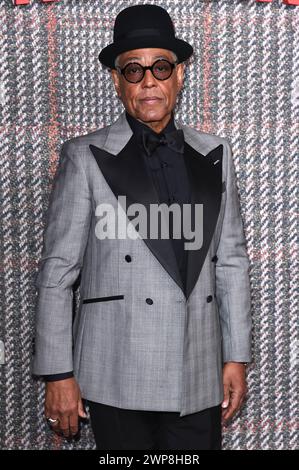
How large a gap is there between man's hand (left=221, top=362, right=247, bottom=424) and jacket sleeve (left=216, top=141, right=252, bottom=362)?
3 cm

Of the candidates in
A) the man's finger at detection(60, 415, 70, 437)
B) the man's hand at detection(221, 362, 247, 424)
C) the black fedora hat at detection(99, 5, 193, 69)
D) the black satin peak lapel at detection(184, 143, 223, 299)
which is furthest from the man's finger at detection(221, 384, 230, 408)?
the black fedora hat at detection(99, 5, 193, 69)

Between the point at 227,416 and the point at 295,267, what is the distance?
543mm

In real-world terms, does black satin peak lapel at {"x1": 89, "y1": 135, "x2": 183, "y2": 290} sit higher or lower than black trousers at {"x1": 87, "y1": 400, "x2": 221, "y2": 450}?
higher

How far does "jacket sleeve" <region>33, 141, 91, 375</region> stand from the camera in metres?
1.74

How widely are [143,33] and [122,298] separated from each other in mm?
661

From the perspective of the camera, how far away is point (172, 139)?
1797mm

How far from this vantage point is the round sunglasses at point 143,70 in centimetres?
176

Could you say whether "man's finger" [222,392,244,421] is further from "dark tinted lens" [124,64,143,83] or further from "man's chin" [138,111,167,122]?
"dark tinted lens" [124,64,143,83]

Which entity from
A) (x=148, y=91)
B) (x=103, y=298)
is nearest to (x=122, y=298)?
(x=103, y=298)

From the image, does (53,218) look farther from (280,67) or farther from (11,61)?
(280,67)

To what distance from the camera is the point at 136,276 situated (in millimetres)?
1731

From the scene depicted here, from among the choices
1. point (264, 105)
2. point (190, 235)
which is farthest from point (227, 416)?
point (264, 105)

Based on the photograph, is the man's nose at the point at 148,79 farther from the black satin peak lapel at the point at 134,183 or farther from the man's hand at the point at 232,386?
the man's hand at the point at 232,386

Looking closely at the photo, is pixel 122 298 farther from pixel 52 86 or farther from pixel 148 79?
pixel 52 86
